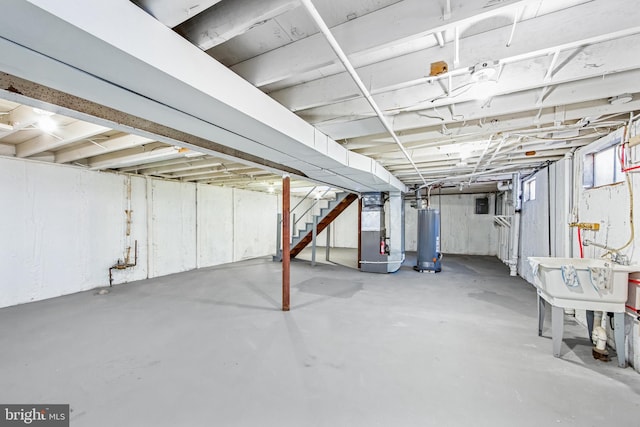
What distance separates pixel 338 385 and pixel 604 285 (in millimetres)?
2144

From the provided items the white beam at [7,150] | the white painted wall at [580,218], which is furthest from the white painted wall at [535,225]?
the white beam at [7,150]

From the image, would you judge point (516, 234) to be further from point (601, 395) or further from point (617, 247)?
point (601, 395)

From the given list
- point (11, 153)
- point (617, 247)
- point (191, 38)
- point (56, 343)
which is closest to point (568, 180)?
point (617, 247)

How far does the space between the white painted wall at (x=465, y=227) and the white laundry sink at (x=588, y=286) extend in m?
6.47

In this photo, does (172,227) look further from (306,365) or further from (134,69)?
(134,69)

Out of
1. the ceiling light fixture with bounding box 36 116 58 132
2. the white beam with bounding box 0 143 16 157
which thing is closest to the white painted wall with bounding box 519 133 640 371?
the ceiling light fixture with bounding box 36 116 58 132

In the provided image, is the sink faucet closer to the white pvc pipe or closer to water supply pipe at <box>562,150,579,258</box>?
water supply pipe at <box>562,150,579,258</box>

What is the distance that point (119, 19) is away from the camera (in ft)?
3.05

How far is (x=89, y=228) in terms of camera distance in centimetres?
434

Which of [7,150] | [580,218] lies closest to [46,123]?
[7,150]

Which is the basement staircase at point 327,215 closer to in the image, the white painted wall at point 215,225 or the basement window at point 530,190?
the white painted wall at point 215,225

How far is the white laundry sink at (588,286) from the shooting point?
6.50 feet

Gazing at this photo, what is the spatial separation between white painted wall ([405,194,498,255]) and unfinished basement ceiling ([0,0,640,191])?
605 centimetres

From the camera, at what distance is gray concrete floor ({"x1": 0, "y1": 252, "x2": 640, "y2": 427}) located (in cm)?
157
